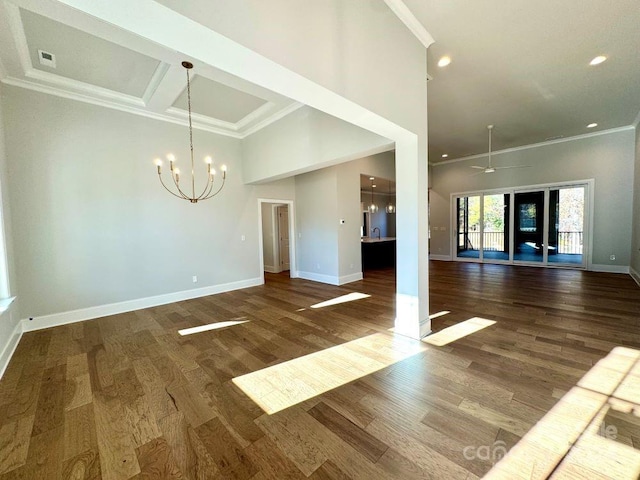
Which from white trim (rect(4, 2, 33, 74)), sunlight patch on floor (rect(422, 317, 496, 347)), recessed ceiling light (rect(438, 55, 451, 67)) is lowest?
sunlight patch on floor (rect(422, 317, 496, 347))

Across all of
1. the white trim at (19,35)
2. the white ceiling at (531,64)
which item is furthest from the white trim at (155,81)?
the white ceiling at (531,64)

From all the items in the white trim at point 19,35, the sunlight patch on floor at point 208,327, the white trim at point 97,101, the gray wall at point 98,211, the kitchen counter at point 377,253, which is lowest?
the sunlight patch on floor at point 208,327

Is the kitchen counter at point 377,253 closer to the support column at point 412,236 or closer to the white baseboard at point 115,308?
the white baseboard at point 115,308

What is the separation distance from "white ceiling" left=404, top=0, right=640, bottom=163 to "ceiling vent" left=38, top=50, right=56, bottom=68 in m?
4.36

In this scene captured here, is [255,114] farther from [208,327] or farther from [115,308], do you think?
[115,308]

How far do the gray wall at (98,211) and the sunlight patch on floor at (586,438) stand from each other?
5414 mm

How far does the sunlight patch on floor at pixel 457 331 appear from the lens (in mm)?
3014

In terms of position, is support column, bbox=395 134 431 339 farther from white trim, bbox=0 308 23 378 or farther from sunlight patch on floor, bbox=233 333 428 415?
white trim, bbox=0 308 23 378

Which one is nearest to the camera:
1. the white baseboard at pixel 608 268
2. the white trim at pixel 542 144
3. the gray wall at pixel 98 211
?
the gray wall at pixel 98 211

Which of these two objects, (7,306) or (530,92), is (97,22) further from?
(530,92)

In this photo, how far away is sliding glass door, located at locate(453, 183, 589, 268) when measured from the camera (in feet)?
23.0

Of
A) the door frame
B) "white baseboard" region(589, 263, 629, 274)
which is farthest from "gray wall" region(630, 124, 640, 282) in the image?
the door frame

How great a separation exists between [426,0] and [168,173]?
4.79 m

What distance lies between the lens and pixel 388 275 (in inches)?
272
